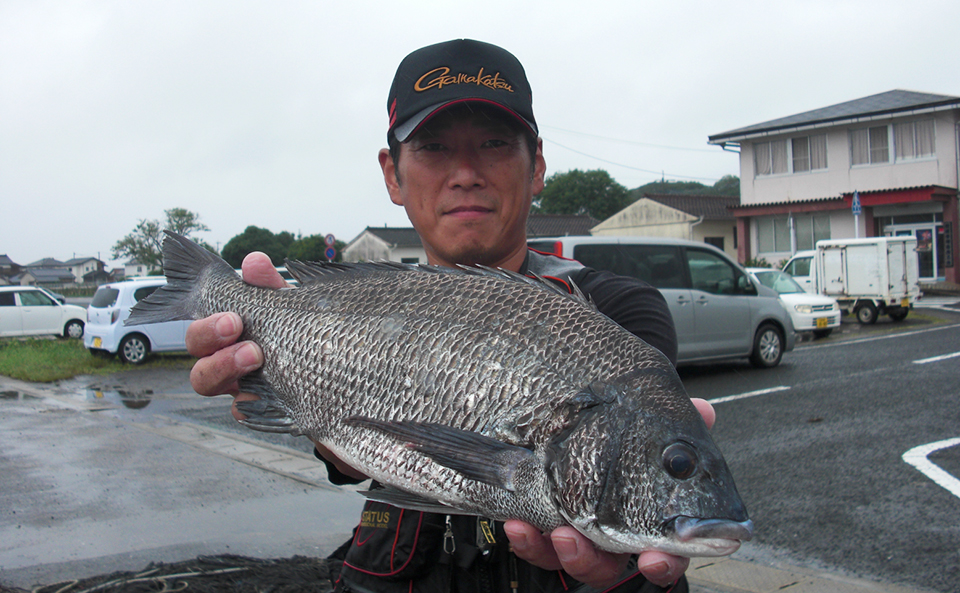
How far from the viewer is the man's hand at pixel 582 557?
1.20 metres

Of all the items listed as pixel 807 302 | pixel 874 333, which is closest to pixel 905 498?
pixel 807 302

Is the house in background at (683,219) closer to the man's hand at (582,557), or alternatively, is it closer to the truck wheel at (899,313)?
the truck wheel at (899,313)

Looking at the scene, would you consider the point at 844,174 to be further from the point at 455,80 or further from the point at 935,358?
the point at 455,80

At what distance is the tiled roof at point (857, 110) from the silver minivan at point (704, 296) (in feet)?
64.4

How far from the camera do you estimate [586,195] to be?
70688 mm

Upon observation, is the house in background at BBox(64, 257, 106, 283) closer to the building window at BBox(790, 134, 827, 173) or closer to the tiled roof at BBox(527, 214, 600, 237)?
the tiled roof at BBox(527, 214, 600, 237)

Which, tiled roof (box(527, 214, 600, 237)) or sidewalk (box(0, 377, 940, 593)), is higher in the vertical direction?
tiled roof (box(527, 214, 600, 237))

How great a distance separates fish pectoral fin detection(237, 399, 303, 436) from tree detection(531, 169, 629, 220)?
6938 cm

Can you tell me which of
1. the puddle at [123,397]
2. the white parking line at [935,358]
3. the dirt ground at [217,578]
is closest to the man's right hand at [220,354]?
the dirt ground at [217,578]

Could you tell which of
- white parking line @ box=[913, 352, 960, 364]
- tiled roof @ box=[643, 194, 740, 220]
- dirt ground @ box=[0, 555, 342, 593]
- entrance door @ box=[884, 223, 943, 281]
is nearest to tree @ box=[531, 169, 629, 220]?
tiled roof @ box=[643, 194, 740, 220]

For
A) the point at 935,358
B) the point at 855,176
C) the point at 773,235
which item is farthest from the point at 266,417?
the point at 773,235

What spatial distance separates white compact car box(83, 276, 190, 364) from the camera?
543 inches

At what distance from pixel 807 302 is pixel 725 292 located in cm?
555

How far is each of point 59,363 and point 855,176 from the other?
29.4m
